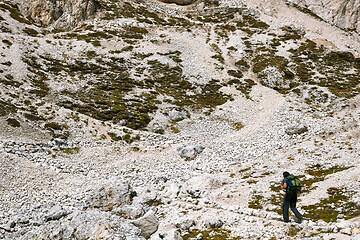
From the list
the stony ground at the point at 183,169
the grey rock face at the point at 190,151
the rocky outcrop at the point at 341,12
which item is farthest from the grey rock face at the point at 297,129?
the rocky outcrop at the point at 341,12

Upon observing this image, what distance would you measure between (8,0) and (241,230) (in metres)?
102

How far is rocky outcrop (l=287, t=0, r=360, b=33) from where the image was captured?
101000mm

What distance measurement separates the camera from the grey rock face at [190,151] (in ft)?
127

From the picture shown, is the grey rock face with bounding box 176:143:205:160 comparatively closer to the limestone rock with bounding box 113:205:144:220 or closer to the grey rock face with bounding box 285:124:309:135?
the grey rock face with bounding box 285:124:309:135

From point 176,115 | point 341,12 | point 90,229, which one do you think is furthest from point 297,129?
point 341,12

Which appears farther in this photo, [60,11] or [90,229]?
[60,11]

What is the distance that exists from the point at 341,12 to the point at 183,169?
9614 centimetres

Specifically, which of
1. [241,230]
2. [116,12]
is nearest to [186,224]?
[241,230]

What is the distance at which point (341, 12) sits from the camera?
102 meters

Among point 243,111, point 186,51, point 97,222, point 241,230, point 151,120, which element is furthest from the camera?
point 186,51

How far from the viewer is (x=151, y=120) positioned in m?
49.2

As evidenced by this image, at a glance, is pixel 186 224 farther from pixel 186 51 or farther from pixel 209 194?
pixel 186 51

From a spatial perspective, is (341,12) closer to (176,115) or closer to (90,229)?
(176,115)

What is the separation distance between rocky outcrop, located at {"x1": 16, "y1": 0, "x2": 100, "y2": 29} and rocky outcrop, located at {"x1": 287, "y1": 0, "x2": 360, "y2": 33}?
3018 inches
